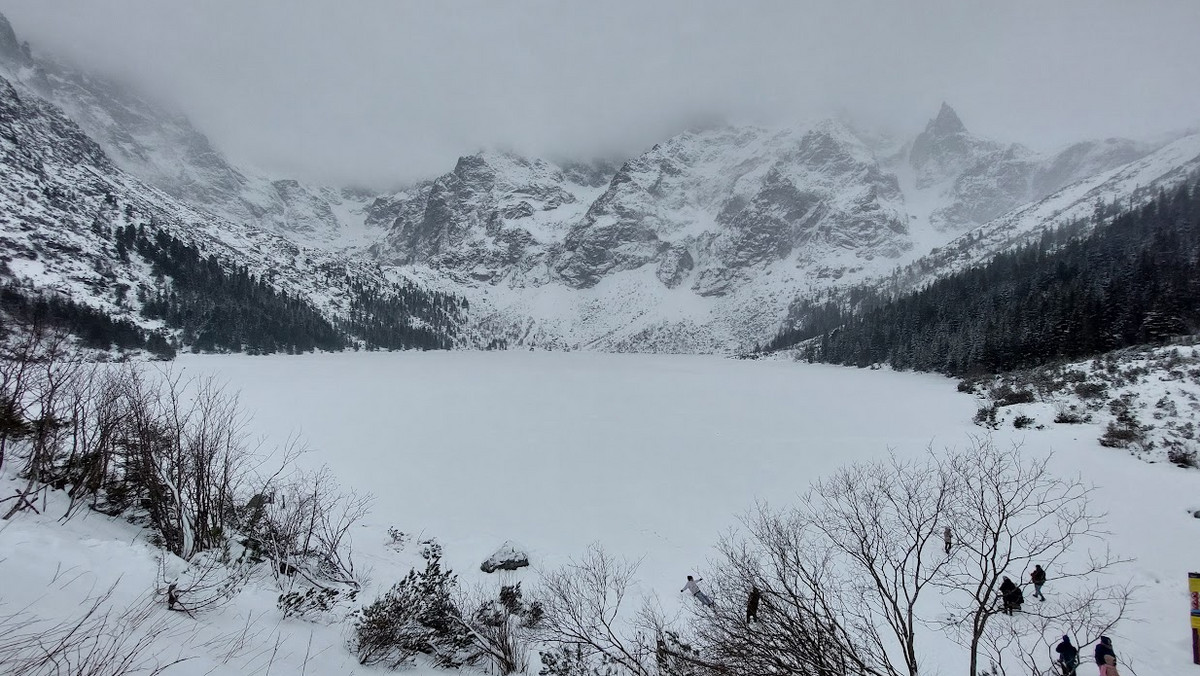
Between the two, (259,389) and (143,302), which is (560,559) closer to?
(259,389)

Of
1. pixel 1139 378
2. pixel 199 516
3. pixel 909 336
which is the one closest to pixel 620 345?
pixel 909 336

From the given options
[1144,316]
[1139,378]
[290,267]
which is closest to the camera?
[1139,378]

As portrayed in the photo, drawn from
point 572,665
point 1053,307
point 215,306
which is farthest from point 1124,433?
point 215,306

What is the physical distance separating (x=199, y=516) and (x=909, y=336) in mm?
89420

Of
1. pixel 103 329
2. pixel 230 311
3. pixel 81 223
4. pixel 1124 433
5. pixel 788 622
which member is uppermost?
pixel 81 223

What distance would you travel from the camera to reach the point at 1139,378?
71.1ft

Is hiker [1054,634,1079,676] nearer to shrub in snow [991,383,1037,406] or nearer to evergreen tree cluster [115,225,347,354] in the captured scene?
shrub in snow [991,383,1037,406]

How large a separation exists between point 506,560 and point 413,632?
6342 millimetres

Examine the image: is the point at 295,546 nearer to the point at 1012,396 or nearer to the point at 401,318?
the point at 1012,396

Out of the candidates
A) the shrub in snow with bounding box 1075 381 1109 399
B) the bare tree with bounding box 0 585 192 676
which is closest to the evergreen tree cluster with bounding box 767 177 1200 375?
the shrub in snow with bounding box 1075 381 1109 399

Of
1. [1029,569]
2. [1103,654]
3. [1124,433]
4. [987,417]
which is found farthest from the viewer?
[987,417]

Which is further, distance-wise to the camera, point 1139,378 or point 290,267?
point 290,267

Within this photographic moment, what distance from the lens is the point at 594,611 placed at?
10.0m

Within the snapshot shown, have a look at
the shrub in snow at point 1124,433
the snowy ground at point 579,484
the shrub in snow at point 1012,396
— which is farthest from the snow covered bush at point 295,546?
the shrub in snow at point 1012,396
